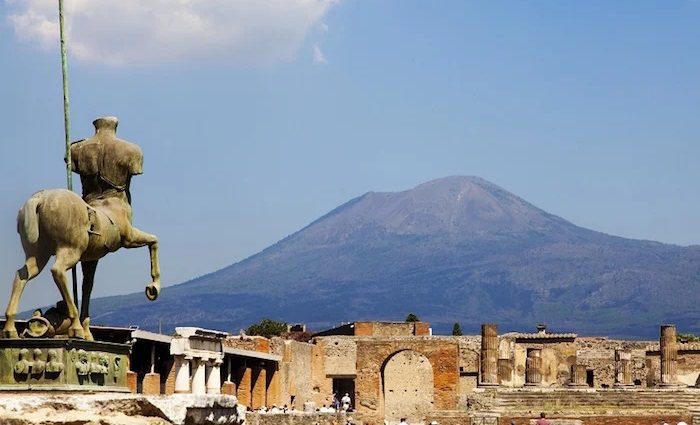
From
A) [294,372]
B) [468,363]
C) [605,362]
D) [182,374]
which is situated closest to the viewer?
[182,374]

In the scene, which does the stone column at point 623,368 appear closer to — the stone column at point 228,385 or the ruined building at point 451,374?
the ruined building at point 451,374

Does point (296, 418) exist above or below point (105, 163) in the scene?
below

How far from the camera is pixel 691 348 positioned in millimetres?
67188

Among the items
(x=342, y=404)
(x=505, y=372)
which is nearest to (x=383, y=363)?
(x=342, y=404)

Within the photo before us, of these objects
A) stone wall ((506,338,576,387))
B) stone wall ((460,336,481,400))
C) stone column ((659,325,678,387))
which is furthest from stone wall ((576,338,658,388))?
stone column ((659,325,678,387))

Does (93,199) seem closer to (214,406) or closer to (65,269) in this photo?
(65,269)

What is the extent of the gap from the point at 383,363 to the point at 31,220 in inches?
1926

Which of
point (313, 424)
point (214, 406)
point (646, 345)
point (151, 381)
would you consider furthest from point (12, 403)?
point (646, 345)

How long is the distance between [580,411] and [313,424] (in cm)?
805

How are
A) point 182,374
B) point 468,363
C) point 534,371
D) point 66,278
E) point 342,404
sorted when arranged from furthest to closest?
point 468,363
point 534,371
point 342,404
point 182,374
point 66,278

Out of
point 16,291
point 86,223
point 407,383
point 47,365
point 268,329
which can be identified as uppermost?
point 268,329

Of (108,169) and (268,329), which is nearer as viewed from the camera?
(108,169)

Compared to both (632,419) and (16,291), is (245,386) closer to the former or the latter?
(632,419)

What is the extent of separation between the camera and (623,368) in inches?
2566
